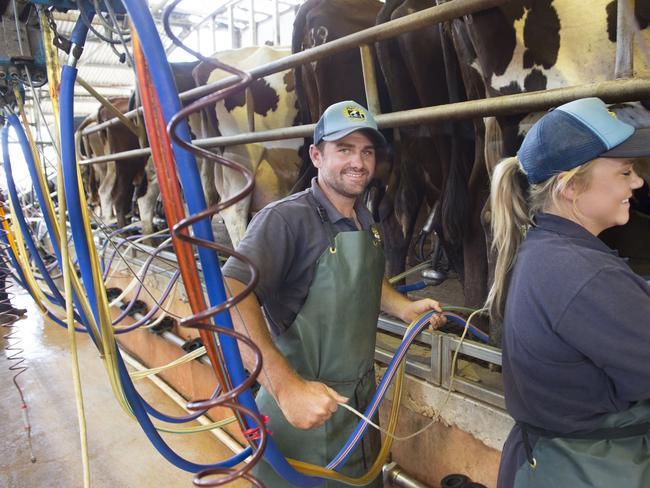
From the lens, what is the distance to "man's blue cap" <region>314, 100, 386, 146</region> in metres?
1.40

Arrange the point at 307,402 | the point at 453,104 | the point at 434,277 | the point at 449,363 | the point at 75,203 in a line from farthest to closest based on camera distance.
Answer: the point at 434,277
the point at 449,363
the point at 453,104
the point at 307,402
the point at 75,203

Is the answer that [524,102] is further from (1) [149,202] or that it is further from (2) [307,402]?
(1) [149,202]

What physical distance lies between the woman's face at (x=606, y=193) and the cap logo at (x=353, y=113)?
69 centimetres

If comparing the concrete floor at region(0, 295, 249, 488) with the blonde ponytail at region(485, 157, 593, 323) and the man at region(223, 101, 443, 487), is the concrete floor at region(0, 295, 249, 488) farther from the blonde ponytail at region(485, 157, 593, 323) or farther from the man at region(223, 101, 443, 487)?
the blonde ponytail at region(485, 157, 593, 323)

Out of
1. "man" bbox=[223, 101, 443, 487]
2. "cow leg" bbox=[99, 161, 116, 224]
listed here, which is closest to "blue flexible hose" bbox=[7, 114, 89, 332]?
"man" bbox=[223, 101, 443, 487]

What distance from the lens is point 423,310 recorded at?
1.65 m

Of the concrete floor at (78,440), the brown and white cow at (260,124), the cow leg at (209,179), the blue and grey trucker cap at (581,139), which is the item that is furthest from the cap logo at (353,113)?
the cow leg at (209,179)

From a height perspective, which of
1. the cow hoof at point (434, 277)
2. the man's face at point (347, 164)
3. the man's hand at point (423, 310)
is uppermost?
the man's face at point (347, 164)

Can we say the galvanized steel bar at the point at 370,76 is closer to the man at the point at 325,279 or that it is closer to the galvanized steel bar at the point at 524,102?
the galvanized steel bar at the point at 524,102

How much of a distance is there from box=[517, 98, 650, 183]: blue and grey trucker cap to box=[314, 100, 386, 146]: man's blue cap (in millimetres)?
564

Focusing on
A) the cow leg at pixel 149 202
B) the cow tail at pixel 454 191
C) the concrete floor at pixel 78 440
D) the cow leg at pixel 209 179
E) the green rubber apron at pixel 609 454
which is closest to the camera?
the green rubber apron at pixel 609 454

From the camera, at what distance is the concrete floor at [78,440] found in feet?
8.38

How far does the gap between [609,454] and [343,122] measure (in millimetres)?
1067

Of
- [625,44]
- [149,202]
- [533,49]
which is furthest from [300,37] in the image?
[149,202]
